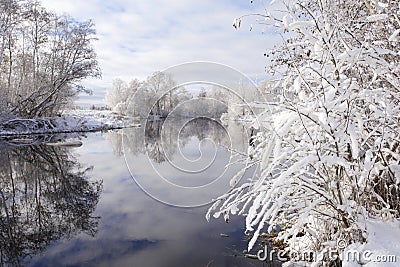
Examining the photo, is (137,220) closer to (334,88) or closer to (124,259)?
(124,259)

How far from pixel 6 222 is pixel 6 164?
17.4 feet

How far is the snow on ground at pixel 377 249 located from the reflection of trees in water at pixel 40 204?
12.0ft

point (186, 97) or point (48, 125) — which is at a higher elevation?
point (186, 97)

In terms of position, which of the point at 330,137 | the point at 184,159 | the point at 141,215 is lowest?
the point at 141,215

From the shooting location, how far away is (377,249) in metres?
2.50

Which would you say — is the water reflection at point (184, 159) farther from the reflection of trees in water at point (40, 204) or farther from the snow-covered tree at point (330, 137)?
the reflection of trees in water at point (40, 204)

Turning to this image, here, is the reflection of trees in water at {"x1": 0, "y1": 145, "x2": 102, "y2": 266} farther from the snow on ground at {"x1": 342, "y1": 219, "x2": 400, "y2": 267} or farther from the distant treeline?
the snow on ground at {"x1": 342, "y1": 219, "x2": 400, "y2": 267}

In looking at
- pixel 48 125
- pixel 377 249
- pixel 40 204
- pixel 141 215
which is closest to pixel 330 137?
pixel 377 249

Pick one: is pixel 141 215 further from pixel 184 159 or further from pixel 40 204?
pixel 40 204

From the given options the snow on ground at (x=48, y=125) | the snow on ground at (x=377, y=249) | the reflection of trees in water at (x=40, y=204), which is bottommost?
the reflection of trees in water at (x=40, y=204)

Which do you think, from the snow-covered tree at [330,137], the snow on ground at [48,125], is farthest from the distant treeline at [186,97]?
the snow on ground at [48,125]

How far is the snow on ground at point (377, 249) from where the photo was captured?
240cm

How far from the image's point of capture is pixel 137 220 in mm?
5270

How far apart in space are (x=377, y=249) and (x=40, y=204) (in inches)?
221
